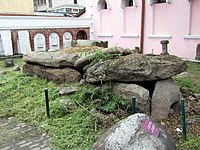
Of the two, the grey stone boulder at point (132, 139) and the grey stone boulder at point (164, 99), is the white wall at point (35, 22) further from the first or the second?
the grey stone boulder at point (132, 139)

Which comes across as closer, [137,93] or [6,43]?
[137,93]

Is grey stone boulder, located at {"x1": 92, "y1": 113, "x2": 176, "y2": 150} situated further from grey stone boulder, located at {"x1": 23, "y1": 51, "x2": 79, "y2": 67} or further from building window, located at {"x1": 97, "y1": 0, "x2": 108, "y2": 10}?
building window, located at {"x1": 97, "y1": 0, "x2": 108, "y2": 10}

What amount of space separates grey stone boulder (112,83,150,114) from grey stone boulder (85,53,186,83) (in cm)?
17

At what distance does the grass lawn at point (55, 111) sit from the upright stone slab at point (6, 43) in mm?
6513

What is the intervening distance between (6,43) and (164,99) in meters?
10.6

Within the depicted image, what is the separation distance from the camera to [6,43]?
12719 mm

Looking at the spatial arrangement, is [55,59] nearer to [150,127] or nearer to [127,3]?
[150,127]

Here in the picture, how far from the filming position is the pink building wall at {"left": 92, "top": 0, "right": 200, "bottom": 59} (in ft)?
35.0

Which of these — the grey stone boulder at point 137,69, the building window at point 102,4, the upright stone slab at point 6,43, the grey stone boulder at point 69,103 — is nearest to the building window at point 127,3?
the building window at point 102,4

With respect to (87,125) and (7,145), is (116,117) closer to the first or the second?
(87,125)

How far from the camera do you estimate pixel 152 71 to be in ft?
14.6

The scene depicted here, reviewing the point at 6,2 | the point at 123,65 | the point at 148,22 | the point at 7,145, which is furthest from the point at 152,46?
the point at 6,2

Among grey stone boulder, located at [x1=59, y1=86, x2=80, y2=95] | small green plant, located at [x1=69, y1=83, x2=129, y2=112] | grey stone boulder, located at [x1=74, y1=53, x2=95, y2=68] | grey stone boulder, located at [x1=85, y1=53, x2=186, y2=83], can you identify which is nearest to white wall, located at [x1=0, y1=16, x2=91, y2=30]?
grey stone boulder, located at [x1=74, y1=53, x2=95, y2=68]

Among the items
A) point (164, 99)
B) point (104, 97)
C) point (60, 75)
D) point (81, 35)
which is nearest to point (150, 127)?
point (164, 99)
